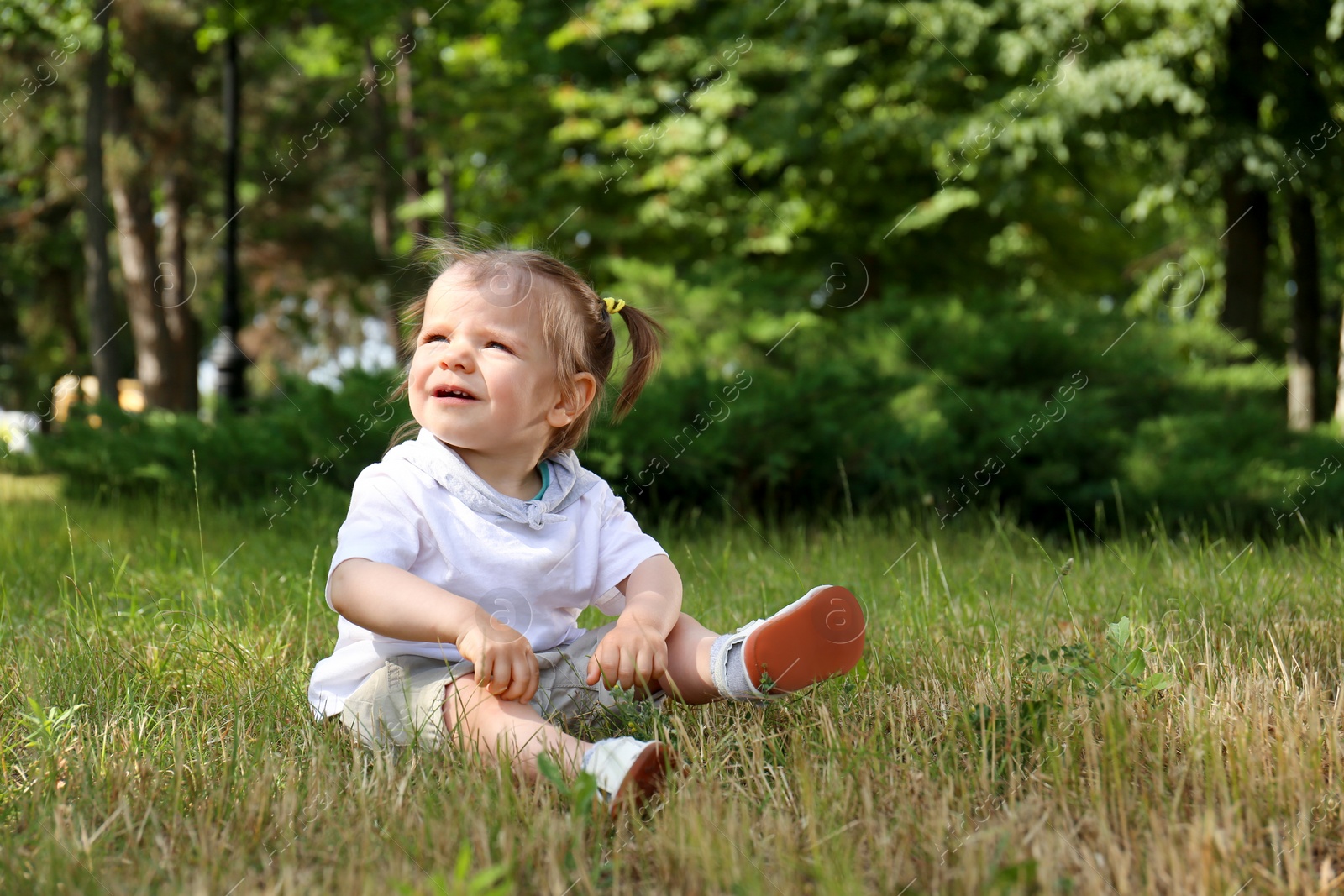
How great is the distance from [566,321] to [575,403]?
193 millimetres

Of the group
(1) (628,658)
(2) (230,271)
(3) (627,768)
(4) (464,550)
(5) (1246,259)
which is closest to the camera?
(3) (627,768)

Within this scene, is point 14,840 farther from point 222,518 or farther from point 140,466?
point 140,466

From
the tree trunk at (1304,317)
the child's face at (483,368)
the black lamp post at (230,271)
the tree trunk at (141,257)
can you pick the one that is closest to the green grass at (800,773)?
the child's face at (483,368)

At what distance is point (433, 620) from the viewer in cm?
197

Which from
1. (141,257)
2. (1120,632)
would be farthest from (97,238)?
(1120,632)

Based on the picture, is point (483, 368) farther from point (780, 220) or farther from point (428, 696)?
point (780, 220)

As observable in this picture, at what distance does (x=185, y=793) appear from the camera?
1.79m

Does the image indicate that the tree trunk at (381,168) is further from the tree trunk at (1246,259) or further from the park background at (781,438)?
the tree trunk at (1246,259)

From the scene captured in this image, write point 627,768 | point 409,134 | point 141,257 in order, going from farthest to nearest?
point 409,134, point 141,257, point 627,768

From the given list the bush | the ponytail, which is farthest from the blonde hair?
the bush

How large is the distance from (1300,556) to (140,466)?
243 inches

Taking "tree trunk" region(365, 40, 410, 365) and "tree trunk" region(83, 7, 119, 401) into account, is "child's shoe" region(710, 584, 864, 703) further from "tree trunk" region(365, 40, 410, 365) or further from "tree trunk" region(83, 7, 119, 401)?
"tree trunk" region(365, 40, 410, 365)

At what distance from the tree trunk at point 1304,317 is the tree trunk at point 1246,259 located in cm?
76

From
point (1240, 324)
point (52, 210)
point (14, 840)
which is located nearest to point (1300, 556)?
point (14, 840)
